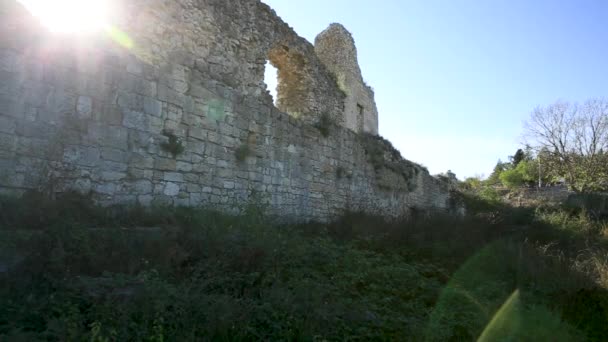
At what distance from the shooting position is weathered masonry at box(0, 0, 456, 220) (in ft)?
18.9

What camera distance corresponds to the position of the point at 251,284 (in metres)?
4.60

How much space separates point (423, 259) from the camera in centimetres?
711

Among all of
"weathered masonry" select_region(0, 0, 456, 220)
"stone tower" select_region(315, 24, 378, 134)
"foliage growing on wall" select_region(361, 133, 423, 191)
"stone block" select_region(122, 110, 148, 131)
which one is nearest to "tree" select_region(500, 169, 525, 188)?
"stone tower" select_region(315, 24, 378, 134)

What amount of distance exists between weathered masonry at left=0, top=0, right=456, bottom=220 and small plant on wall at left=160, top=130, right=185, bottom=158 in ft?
0.06

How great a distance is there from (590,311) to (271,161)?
20.0 feet

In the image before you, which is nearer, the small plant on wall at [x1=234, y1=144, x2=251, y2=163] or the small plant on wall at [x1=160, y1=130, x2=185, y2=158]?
the small plant on wall at [x1=160, y1=130, x2=185, y2=158]

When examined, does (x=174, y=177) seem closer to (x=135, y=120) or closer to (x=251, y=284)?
(x=135, y=120)

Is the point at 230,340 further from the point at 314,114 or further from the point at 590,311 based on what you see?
the point at 314,114

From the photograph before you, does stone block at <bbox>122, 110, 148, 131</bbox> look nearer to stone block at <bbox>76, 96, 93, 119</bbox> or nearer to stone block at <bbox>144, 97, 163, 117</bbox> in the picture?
stone block at <bbox>144, 97, 163, 117</bbox>

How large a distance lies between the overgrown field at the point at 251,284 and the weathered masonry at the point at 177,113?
0.68m

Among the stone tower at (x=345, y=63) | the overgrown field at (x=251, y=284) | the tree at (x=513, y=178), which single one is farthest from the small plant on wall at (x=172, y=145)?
the tree at (x=513, y=178)

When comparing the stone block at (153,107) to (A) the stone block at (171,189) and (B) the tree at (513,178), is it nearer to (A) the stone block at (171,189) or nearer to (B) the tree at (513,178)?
(A) the stone block at (171,189)

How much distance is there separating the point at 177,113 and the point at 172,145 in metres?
0.58

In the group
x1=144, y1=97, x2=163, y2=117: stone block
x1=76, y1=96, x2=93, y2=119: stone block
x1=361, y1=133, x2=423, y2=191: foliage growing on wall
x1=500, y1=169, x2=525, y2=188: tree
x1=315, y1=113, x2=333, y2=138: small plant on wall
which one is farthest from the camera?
x1=500, y1=169, x2=525, y2=188: tree
